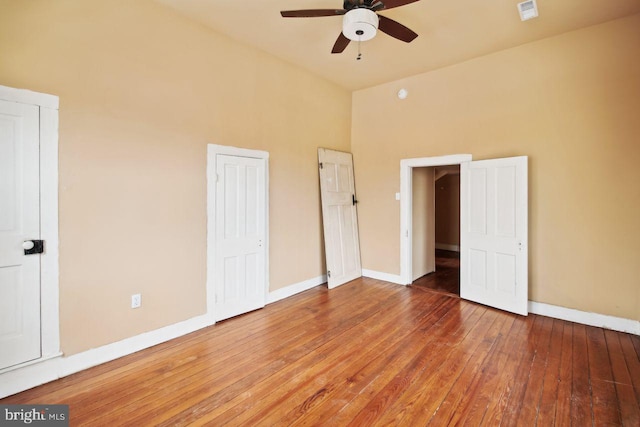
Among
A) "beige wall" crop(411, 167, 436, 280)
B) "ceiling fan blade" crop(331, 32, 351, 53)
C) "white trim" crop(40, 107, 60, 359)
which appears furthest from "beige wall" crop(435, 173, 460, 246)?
"white trim" crop(40, 107, 60, 359)

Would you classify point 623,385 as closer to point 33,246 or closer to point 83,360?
point 83,360

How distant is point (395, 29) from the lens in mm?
2744

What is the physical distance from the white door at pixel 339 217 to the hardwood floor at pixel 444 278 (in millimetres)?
1142

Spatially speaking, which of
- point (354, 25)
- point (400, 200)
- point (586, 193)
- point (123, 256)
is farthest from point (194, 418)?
point (586, 193)

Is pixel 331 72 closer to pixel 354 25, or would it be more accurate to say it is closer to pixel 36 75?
pixel 354 25

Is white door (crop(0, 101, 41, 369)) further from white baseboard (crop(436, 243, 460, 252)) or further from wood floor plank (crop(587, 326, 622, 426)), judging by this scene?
white baseboard (crop(436, 243, 460, 252))

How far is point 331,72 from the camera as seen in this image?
4609 mm

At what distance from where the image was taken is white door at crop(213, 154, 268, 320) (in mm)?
3469

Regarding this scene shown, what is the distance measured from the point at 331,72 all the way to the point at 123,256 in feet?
12.4

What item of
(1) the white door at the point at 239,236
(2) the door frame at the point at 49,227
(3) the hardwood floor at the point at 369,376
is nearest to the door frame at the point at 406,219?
(3) the hardwood floor at the point at 369,376

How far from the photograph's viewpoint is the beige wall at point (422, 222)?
5.14 m

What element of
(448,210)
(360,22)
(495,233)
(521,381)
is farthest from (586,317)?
(448,210)

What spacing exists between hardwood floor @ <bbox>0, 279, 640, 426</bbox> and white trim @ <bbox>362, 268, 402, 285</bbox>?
4.44ft

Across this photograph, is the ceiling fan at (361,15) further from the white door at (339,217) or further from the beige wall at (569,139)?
the white door at (339,217)
